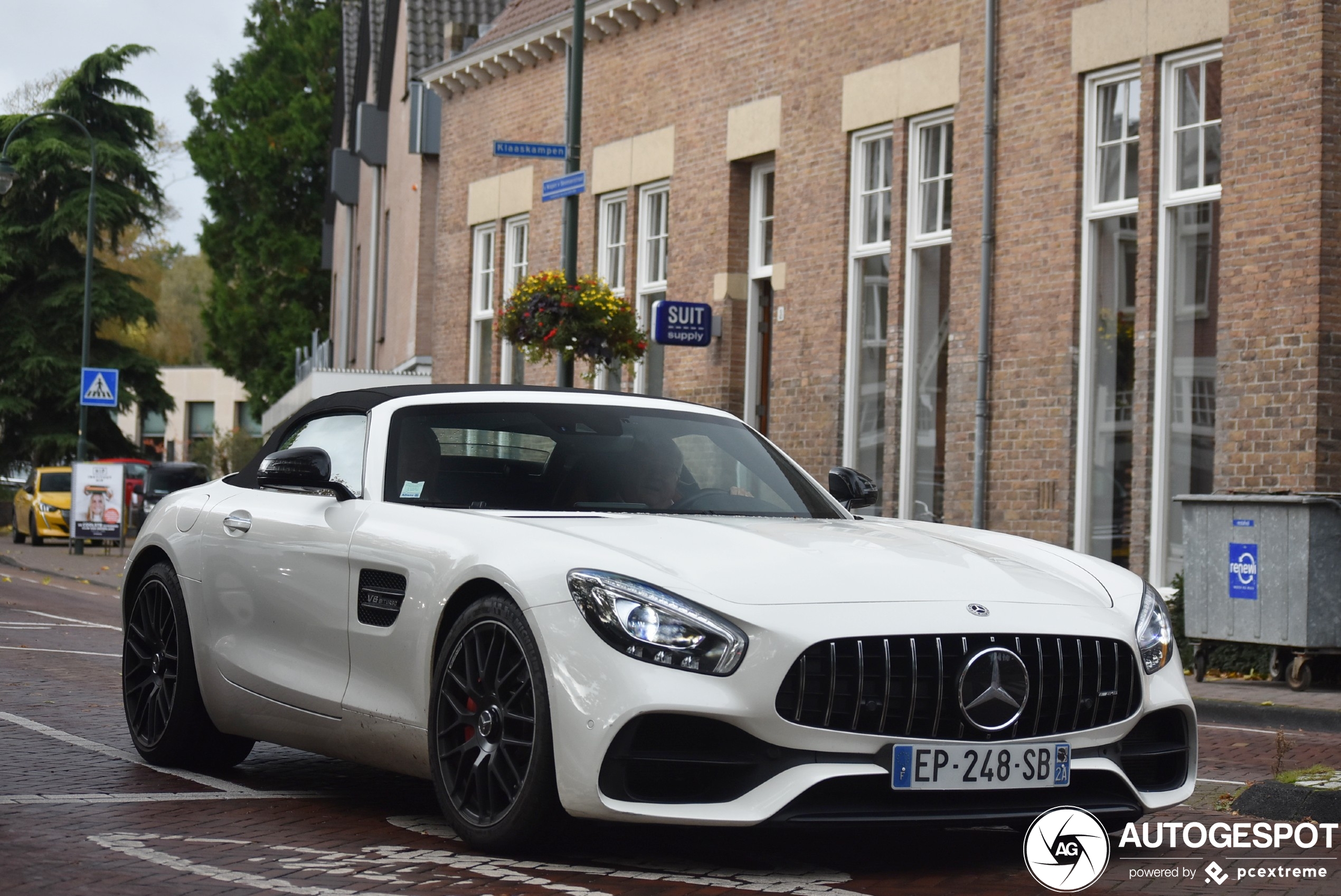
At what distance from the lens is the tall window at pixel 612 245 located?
961 inches

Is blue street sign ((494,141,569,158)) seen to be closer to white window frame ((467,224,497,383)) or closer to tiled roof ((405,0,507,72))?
white window frame ((467,224,497,383))

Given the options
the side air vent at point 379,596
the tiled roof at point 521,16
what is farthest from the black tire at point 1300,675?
the tiled roof at point 521,16

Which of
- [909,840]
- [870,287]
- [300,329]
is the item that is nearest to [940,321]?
[870,287]

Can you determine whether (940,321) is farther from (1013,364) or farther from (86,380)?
(86,380)

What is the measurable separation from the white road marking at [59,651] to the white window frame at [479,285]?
1558 cm

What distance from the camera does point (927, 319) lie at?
18.9 meters

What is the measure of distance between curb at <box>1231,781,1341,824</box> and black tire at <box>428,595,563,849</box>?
2762mm

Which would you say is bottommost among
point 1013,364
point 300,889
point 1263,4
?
point 300,889

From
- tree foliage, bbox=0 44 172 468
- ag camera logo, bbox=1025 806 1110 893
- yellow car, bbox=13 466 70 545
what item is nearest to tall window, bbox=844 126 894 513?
ag camera logo, bbox=1025 806 1110 893

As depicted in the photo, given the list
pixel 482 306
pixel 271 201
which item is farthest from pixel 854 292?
pixel 271 201

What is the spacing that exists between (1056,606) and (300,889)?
2240 mm

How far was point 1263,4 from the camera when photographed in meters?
14.9

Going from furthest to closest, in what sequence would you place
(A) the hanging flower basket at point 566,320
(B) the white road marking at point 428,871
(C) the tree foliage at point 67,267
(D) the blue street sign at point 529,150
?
(C) the tree foliage at point 67,267
(A) the hanging flower basket at point 566,320
(D) the blue street sign at point 529,150
(B) the white road marking at point 428,871

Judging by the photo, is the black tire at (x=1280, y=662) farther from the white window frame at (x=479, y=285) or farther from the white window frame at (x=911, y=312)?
the white window frame at (x=479, y=285)
